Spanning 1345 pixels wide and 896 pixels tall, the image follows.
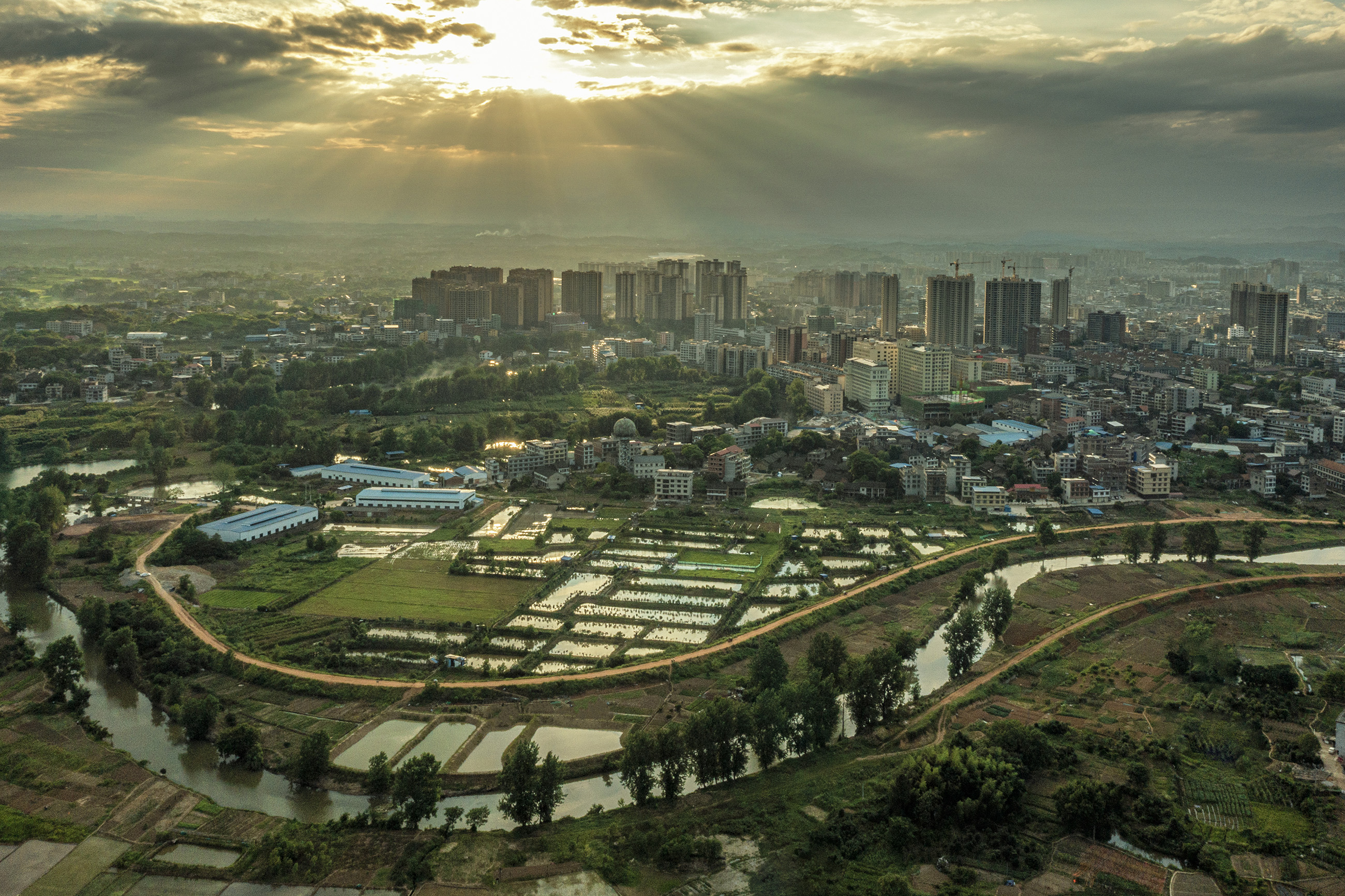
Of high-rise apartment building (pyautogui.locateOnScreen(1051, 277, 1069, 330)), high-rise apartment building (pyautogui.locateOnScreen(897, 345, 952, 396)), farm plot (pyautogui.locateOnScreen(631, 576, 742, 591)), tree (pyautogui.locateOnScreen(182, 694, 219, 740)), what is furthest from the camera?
high-rise apartment building (pyautogui.locateOnScreen(1051, 277, 1069, 330))

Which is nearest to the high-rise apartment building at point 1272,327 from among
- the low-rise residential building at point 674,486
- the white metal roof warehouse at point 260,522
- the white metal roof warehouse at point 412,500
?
the low-rise residential building at point 674,486

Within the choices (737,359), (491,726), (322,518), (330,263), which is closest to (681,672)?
(491,726)

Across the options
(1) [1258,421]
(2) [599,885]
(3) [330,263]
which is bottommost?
(2) [599,885]

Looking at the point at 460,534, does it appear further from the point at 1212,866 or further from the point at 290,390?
the point at 290,390

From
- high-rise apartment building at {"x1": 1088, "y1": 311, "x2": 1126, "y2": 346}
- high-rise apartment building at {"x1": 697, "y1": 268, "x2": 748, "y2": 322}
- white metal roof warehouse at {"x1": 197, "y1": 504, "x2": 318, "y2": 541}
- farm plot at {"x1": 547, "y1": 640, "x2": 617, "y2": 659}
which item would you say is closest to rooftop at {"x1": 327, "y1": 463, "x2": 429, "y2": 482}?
white metal roof warehouse at {"x1": 197, "y1": 504, "x2": 318, "y2": 541}

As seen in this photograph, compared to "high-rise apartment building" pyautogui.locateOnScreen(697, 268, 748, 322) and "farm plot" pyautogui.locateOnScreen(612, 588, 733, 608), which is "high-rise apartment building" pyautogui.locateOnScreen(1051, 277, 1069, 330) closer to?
"high-rise apartment building" pyautogui.locateOnScreen(697, 268, 748, 322)

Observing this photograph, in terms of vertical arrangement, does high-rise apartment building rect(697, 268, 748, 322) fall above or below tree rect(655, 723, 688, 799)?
above
